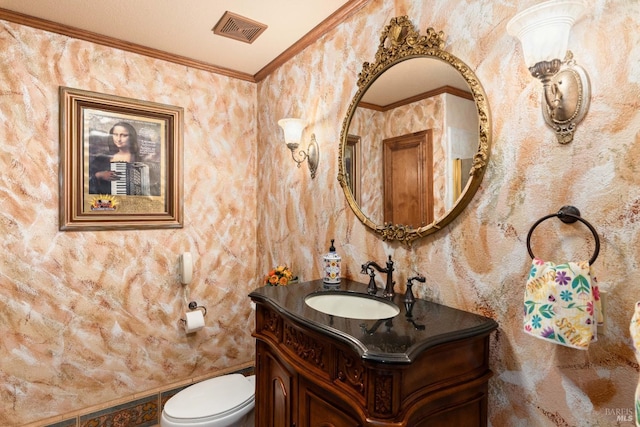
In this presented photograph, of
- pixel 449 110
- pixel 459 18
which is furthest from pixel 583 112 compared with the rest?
pixel 459 18

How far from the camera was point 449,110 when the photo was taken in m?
1.35

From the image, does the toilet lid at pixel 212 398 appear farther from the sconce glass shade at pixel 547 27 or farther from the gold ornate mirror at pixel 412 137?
the sconce glass shade at pixel 547 27

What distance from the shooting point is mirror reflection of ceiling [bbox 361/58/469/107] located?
1.36m

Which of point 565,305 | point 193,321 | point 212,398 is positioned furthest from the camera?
point 193,321

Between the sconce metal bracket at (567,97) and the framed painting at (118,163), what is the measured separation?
2241 millimetres

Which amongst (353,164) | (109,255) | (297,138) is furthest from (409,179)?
(109,255)

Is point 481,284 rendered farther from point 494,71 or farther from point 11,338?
point 11,338

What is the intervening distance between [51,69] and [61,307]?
4.78 feet

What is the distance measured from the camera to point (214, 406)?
5.96 feet

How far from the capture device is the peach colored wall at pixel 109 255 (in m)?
1.97

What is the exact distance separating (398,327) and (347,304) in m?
0.48

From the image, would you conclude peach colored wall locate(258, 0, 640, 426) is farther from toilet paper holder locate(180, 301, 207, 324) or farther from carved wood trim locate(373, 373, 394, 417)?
toilet paper holder locate(180, 301, 207, 324)

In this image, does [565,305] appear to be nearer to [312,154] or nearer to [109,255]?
[312,154]

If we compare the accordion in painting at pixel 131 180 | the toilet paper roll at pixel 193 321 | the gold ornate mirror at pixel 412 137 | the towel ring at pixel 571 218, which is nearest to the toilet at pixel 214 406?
the toilet paper roll at pixel 193 321
